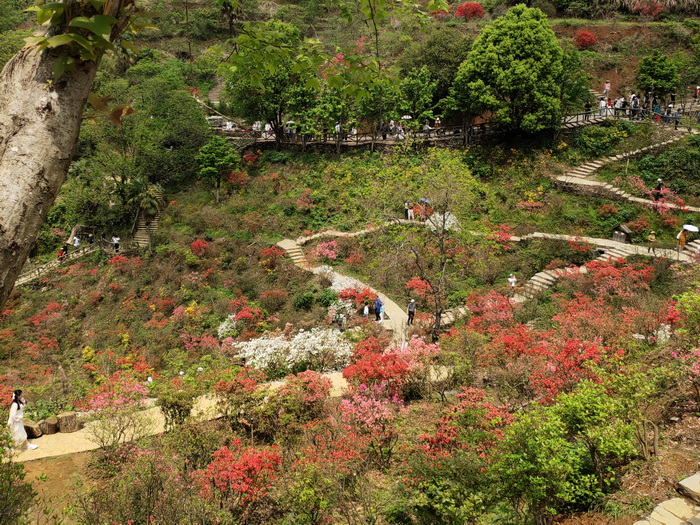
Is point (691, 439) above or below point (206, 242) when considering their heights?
above

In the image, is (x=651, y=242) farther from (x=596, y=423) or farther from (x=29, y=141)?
(x=29, y=141)

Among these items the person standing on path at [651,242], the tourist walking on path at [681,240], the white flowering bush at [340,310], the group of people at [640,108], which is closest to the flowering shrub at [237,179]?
the white flowering bush at [340,310]

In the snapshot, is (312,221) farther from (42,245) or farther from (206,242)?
(42,245)

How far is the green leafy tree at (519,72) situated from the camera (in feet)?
72.3

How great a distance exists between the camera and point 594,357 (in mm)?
8250

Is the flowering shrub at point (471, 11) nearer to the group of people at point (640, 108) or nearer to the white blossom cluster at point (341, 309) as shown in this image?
the group of people at point (640, 108)

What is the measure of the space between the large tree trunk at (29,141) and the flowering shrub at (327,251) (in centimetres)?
1870

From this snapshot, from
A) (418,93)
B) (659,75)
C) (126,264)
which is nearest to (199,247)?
(126,264)

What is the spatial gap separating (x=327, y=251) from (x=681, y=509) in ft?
53.8

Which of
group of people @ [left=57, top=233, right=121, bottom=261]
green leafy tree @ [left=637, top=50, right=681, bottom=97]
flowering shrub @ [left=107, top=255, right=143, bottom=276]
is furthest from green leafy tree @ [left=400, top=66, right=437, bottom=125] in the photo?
group of people @ [left=57, top=233, right=121, bottom=261]

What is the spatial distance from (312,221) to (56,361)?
483 inches

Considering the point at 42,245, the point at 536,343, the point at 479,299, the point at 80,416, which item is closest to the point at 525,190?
the point at 479,299

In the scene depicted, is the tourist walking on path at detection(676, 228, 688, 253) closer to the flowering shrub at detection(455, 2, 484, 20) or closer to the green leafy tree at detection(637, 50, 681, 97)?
the green leafy tree at detection(637, 50, 681, 97)

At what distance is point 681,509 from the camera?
546 cm
